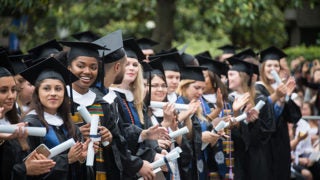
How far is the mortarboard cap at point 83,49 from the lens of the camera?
7602 mm

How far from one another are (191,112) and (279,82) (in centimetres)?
284

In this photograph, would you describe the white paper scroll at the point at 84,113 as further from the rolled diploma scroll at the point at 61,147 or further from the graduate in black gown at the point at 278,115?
the graduate in black gown at the point at 278,115

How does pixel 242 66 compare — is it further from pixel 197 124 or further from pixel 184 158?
pixel 184 158

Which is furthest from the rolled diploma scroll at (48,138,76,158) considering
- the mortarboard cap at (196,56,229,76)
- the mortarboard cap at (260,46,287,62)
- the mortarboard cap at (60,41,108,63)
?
the mortarboard cap at (260,46,287,62)

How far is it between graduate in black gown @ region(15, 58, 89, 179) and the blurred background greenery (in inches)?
223

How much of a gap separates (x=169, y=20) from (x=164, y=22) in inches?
4.1

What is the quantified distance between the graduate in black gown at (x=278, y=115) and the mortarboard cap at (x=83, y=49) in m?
5.14

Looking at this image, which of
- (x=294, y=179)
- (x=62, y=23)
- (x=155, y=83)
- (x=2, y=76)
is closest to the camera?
(x=2, y=76)

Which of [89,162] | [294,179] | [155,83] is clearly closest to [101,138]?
[89,162]

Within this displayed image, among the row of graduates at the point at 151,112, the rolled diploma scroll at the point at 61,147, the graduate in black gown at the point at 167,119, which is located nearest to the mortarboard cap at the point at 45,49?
the row of graduates at the point at 151,112

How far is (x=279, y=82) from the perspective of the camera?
11.4 meters

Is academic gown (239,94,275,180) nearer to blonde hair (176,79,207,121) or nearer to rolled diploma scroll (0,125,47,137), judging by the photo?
blonde hair (176,79,207,121)

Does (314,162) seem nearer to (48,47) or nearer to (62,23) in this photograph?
(48,47)

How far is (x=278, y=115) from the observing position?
12.4 metres
